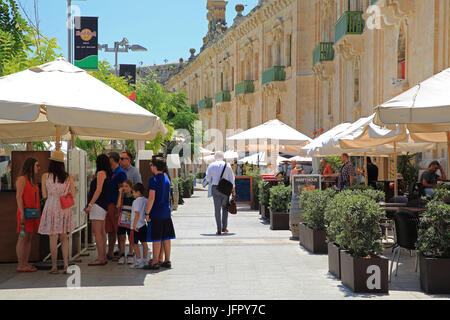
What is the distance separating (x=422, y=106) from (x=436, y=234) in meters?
1.95

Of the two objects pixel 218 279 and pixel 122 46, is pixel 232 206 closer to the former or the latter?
pixel 218 279

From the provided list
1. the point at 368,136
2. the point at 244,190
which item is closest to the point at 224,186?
the point at 368,136

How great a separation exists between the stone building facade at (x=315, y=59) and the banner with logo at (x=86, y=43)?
8605 millimetres

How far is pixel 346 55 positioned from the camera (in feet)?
87.5

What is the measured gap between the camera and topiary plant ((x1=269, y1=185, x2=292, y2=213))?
1567 cm

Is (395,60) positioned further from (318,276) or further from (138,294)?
(138,294)

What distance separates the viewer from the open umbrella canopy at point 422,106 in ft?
28.5

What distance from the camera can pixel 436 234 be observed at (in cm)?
764

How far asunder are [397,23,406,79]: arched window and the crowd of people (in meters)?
12.8

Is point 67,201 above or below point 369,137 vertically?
below

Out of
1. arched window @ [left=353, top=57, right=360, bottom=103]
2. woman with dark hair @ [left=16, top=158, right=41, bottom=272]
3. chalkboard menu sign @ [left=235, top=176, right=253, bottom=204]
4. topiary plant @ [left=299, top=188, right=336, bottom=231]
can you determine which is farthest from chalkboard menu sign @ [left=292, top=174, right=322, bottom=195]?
arched window @ [left=353, top=57, right=360, bottom=103]

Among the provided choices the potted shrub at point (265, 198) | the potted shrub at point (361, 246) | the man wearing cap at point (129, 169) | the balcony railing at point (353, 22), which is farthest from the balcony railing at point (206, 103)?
the potted shrub at point (361, 246)

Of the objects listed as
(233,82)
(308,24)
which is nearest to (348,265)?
(308,24)

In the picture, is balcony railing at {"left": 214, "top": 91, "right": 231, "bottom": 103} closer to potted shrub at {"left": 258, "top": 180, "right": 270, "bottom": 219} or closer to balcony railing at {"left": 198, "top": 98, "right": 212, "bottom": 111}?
balcony railing at {"left": 198, "top": 98, "right": 212, "bottom": 111}
